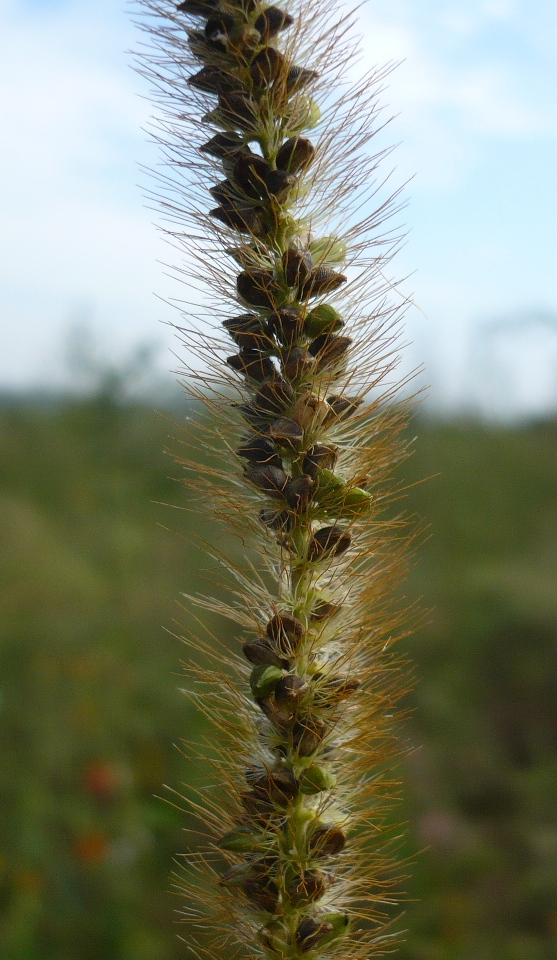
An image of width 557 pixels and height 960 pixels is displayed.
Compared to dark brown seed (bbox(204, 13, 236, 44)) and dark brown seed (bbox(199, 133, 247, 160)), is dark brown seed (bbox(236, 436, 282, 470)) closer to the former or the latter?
dark brown seed (bbox(199, 133, 247, 160))

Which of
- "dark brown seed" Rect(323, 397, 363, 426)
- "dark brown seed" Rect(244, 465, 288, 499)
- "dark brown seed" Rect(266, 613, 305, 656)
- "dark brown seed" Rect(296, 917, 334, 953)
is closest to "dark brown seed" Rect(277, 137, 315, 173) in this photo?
"dark brown seed" Rect(323, 397, 363, 426)

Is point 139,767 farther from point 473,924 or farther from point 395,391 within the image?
point 395,391

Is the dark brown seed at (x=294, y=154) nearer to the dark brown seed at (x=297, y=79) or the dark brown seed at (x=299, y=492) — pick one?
the dark brown seed at (x=297, y=79)

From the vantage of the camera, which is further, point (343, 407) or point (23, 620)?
point (23, 620)

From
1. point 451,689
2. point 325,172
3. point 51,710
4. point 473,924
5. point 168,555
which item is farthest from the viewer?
point 168,555

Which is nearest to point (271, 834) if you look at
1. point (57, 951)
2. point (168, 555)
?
point (57, 951)

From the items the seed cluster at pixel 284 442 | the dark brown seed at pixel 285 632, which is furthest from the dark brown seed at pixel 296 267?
the dark brown seed at pixel 285 632
